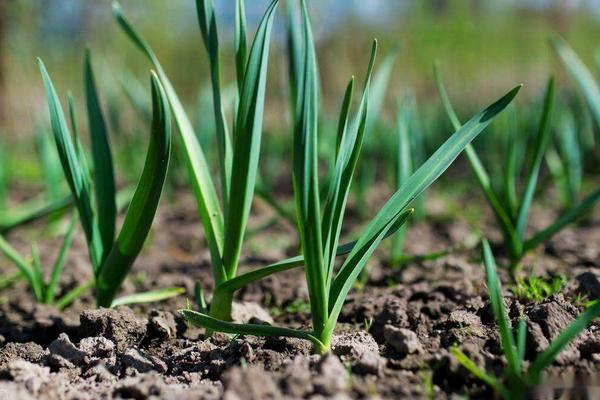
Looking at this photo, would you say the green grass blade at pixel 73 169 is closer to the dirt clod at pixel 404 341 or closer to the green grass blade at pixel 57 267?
the green grass blade at pixel 57 267

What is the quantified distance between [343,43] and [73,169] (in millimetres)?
14143

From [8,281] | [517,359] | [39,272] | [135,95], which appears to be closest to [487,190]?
[517,359]

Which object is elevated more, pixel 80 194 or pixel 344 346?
pixel 80 194

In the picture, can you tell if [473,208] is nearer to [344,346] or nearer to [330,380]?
[344,346]

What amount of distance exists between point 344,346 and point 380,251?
0.91 m

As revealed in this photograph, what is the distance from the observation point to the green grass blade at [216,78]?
104cm

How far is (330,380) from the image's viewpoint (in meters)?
0.77

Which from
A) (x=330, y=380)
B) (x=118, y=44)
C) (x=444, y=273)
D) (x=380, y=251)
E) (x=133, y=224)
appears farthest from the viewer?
(x=118, y=44)

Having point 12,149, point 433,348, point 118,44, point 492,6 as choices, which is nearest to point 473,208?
point 433,348

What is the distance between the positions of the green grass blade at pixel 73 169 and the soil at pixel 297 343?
0.48ft

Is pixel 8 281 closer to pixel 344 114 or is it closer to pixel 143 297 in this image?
pixel 143 297

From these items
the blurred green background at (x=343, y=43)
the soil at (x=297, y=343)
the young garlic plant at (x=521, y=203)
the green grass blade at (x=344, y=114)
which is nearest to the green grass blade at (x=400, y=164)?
the soil at (x=297, y=343)

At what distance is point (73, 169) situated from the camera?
3.57ft

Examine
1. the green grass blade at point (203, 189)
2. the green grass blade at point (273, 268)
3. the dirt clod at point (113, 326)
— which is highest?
the green grass blade at point (203, 189)
